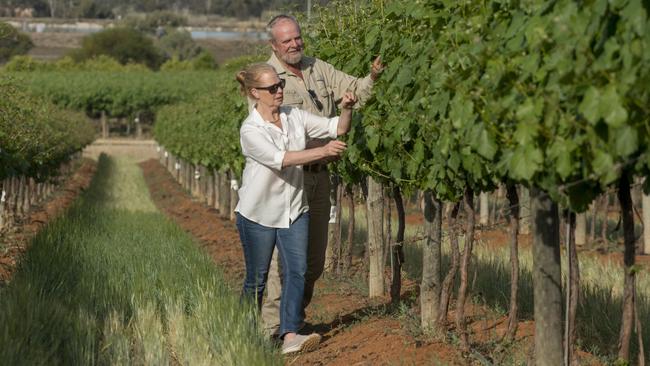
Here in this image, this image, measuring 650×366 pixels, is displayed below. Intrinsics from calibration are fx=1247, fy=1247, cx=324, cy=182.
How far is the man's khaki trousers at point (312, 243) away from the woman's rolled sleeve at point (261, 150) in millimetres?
615

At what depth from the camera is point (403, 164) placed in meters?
8.21

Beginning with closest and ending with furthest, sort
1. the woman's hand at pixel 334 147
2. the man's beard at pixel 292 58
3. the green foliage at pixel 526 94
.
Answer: the green foliage at pixel 526 94
the woman's hand at pixel 334 147
the man's beard at pixel 292 58

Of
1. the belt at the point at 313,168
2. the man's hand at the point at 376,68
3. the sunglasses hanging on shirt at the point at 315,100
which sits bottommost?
the belt at the point at 313,168

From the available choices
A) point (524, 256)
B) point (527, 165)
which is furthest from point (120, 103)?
point (527, 165)

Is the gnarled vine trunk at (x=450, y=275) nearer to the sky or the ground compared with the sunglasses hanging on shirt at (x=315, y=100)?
nearer to the ground

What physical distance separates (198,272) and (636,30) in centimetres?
590

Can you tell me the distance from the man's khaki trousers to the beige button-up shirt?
471 millimetres

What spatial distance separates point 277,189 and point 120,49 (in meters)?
118

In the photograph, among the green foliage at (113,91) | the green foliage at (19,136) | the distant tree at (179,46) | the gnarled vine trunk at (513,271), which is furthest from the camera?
the distant tree at (179,46)

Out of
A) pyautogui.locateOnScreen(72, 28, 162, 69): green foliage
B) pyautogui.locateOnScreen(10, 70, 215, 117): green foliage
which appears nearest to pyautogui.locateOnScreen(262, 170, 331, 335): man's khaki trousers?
pyautogui.locateOnScreen(10, 70, 215, 117): green foliage

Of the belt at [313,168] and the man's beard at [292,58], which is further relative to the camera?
the belt at [313,168]

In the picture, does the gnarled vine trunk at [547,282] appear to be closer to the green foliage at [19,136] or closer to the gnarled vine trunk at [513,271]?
the gnarled vine trunk at [513,271]

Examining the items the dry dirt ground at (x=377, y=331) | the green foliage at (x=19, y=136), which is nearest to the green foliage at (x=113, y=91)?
the green foliage at (x=19, y=136)

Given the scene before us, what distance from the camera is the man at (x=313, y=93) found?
8141 millimetres
